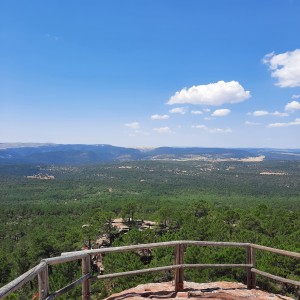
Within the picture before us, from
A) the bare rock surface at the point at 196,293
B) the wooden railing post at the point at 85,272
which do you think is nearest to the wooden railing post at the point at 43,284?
the wooden railing post at the point at 85,272

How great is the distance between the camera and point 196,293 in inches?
275

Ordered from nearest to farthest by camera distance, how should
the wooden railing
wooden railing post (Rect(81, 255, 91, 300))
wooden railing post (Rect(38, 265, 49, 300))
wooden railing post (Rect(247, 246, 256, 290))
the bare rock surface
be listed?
1. the wooden railing
2. wooden railing post (Rect(38, 265, 49, 300))
3. wooden railing post (Rect(81, 255, 91, 300))
4. the bare rock surface
5. wooden railing post (Rect(247, 246, 256, 290))

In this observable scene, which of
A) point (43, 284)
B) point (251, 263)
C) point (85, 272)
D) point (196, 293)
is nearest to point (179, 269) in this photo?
point (196, 293)

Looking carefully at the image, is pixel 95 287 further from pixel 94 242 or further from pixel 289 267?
pixel 94 242

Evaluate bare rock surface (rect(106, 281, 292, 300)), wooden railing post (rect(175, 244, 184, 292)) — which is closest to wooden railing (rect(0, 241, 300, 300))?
wooden railing post (rect(175, 244, 184, 292))

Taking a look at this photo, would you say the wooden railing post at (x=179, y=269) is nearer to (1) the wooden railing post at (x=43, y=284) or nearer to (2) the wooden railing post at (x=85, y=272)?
(2) the wooden railing post at (x=85, y=272)

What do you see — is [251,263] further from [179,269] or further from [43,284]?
[43,284]

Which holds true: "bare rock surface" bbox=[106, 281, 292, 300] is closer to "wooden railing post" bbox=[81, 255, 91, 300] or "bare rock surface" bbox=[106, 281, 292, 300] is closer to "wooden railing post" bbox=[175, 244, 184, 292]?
"wooden railing post" bbox=[175, 244, 184, 292]

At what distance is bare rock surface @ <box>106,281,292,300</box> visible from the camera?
6805 millimetres

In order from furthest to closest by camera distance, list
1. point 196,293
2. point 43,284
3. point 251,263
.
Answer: point 251,263, point 196,293, point 43,284

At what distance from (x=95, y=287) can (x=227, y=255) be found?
11.4 metres

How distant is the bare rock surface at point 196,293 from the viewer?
22.3ft

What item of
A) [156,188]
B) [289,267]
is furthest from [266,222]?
[156,188]

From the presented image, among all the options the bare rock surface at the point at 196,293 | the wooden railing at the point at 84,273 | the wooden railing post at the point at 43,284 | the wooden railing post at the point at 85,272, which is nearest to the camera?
the wooden railing at the point at 84,273
